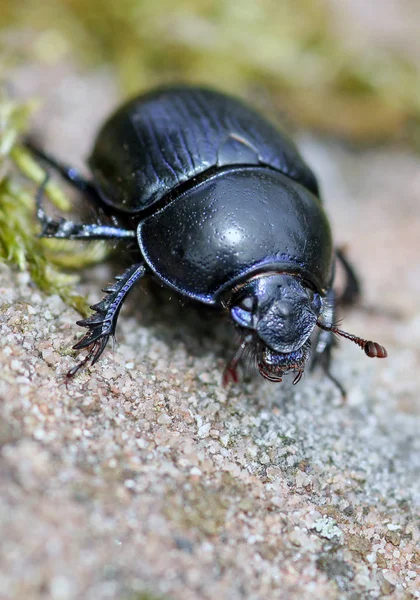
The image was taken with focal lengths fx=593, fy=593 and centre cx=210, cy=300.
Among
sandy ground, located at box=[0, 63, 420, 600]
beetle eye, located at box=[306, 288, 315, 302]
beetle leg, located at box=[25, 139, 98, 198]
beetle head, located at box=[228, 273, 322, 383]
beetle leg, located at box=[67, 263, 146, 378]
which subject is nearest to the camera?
sandy ground, located at box=[0, 63, 420, 600]

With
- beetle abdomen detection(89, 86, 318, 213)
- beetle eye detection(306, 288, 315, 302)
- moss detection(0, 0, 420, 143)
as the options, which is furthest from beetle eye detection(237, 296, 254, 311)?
moss detection(0, 0, 420, 143)

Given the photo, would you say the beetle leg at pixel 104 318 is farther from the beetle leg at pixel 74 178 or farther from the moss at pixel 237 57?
the moss at pixel 237 57

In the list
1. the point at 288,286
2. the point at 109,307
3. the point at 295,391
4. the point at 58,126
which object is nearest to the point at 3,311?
the point at 109,307

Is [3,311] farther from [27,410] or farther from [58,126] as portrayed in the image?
[58,126]

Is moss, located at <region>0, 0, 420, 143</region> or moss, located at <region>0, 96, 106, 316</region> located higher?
moss, located at <region>0, 0, 420, 143</region>

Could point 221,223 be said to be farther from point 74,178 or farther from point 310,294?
point 74,178

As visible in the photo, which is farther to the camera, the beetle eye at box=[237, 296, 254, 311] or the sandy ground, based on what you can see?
the beetle eye at box=[237, 296, 254, 311]

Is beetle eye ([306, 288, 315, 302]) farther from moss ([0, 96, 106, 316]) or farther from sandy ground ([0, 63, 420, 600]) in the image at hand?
moss ([0, 96, 106, 316])

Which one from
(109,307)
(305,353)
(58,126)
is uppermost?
(305,353)
